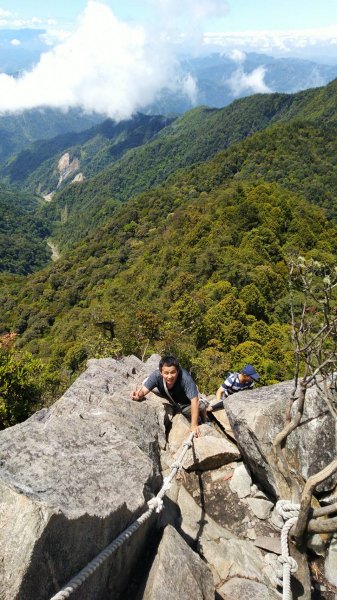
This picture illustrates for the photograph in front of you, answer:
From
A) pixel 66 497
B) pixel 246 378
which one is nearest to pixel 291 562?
pixel 66 497

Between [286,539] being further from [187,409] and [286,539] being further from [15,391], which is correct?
[15,391]

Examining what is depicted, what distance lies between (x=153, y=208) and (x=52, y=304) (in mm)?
43015

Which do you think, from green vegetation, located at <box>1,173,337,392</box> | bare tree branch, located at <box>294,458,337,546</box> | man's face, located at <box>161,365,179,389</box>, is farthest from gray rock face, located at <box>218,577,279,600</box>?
green vegetation, located at <box>1,173,337,392</box>

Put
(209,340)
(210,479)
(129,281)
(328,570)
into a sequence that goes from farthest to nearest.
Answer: (129,281) < (209,340) < (210,479) < (328,570)

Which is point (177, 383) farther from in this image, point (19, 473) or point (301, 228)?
point (301, 228)

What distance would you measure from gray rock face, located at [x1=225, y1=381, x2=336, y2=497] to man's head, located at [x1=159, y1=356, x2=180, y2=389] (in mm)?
1446

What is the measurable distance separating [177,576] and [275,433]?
3191mm

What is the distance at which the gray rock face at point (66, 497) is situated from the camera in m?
3.62

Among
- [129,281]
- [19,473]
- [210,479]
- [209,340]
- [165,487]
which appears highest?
[19,473]

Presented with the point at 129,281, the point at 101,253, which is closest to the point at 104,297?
the point at 129,281

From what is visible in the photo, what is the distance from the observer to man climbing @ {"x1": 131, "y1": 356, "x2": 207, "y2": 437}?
26.3 ft

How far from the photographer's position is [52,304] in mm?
90500

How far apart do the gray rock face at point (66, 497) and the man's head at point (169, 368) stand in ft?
4.29

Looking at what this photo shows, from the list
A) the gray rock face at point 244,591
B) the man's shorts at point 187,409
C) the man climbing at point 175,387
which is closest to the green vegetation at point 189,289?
the man's shorts at point 187,409
